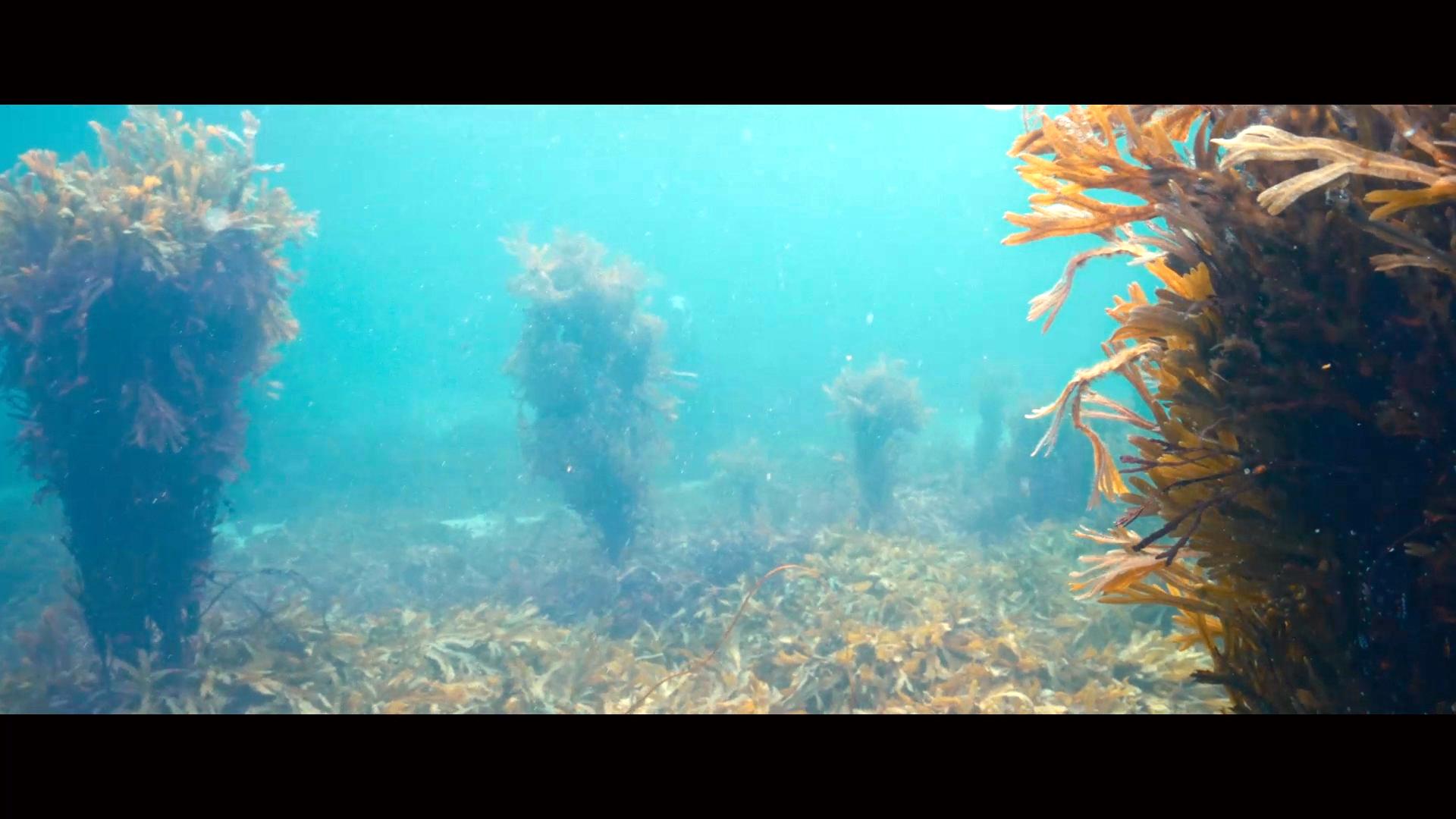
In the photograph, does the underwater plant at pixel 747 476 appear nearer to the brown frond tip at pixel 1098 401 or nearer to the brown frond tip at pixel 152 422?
the brown frond tip at pixel 152 422

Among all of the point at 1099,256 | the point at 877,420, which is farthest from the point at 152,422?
the point at 877,420

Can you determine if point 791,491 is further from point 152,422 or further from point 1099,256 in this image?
point 1099,256

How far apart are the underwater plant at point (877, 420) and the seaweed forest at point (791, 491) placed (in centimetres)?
9

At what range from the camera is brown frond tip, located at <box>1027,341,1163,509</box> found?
2.47m

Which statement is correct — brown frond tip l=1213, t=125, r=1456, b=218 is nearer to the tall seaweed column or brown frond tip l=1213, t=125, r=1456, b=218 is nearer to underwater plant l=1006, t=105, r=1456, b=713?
underwater plant l=1006, t=105, r=1456, b=713

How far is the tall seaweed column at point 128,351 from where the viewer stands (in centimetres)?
596

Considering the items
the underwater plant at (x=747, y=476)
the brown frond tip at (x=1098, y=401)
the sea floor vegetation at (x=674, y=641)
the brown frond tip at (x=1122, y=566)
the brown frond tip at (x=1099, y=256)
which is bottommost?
the sea floor vegetation at (x=674, y=641)

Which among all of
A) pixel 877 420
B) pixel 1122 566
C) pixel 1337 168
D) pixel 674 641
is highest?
pixel 1337 168

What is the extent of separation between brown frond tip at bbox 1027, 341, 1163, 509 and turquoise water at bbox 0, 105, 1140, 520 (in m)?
2.69

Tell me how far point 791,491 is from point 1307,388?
1302 cm

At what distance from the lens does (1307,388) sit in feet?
6.44

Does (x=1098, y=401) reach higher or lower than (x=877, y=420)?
higher

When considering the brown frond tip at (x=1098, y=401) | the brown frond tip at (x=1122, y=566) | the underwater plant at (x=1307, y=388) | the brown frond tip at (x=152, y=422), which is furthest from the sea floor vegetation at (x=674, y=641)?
the brown frond tip at (x=152, y=422)

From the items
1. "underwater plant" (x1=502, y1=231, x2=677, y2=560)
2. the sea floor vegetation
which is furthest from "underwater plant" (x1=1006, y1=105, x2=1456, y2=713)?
"underwater plant" (x1=502, y1=231, x2=677, y2=560)
